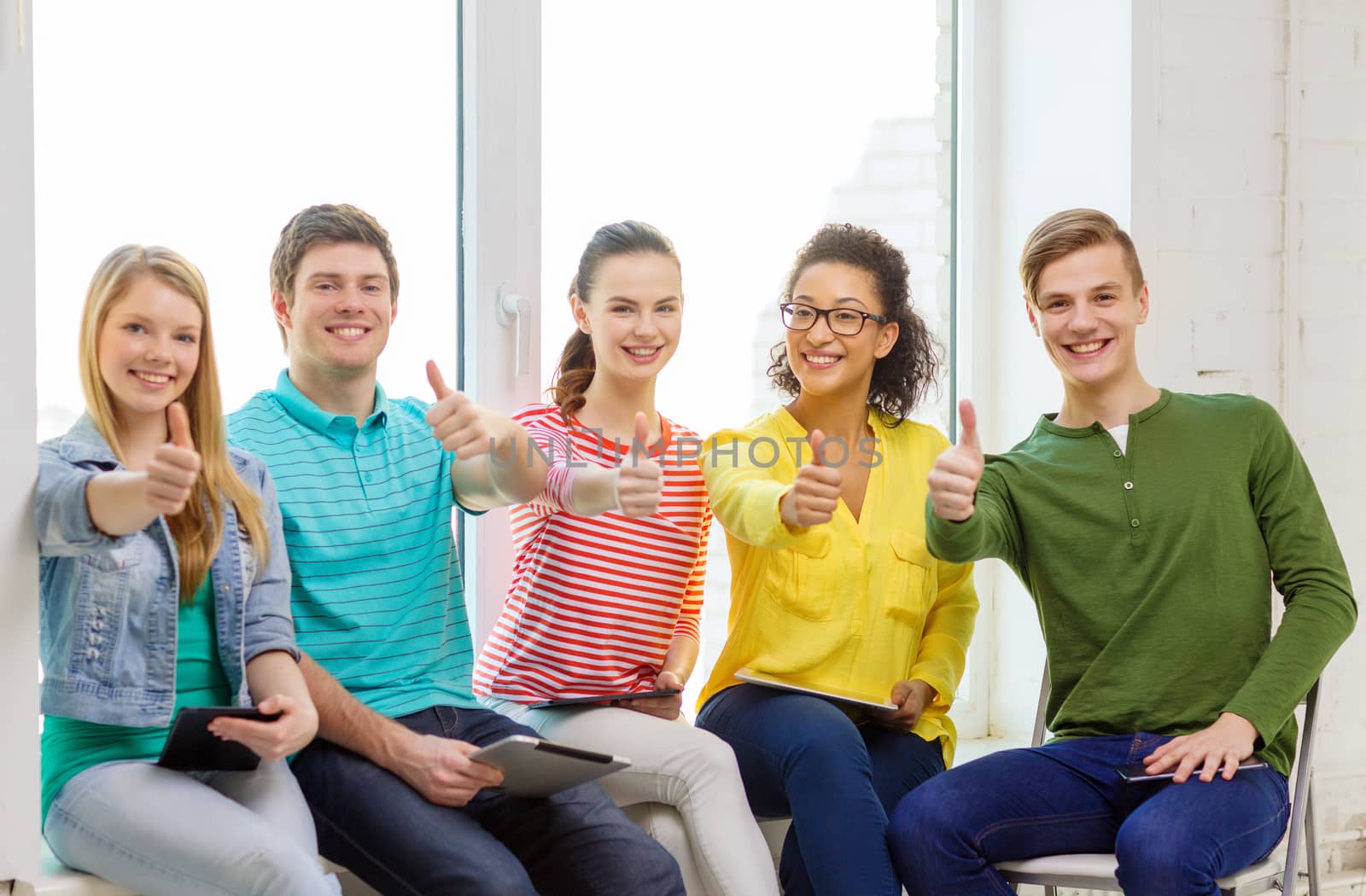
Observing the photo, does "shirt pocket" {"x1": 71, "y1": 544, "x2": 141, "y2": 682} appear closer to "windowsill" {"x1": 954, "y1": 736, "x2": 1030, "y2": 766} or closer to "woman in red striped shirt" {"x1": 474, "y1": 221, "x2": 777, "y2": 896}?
"woman in red striped shirt" {"x1": 474, "y1": 221, "x2": 777, "y2": 896}

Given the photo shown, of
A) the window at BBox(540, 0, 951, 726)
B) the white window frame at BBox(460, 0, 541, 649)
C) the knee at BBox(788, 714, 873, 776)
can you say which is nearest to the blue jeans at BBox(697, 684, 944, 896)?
the knee at BBox(788, 714, 873, 776)

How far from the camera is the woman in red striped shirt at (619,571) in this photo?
6.06 ft

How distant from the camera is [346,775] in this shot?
169 cm

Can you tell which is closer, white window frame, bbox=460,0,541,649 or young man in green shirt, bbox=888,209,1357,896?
young man in green shirt, bbox=888,209,1357,896

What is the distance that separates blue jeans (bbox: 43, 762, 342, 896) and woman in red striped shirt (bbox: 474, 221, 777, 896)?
0.47 metres

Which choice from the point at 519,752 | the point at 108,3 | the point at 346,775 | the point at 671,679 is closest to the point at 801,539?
the point at 671,679

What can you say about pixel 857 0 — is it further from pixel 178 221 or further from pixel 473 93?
pixel 178 221

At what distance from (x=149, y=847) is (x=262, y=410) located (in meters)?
0.64

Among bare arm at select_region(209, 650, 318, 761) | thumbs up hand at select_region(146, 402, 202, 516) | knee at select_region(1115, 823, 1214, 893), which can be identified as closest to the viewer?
thumbs up hand at select_region(146, 402, 202, 516)

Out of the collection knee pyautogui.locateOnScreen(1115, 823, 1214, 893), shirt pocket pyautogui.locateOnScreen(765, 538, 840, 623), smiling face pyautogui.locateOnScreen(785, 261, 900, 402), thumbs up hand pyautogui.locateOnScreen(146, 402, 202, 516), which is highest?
smiling face pyautogui.locateOnScreen(785, 261, 900, 402)

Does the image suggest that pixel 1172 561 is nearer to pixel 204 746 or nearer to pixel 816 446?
pixel 816 446

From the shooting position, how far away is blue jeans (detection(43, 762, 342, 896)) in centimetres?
147

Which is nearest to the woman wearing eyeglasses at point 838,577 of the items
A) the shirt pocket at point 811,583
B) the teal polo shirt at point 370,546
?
the shirt pocket at point 811,583

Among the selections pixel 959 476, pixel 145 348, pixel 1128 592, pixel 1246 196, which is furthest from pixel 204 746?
pixel 1246 196
